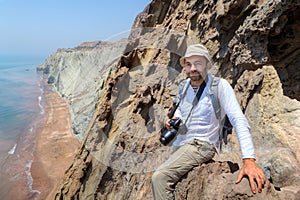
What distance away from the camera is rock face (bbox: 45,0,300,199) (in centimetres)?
346

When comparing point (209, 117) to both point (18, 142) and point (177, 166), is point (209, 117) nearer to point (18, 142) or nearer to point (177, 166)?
point (177, 166)

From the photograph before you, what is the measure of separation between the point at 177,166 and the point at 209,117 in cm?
87

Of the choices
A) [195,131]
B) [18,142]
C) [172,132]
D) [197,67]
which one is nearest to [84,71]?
[18,142]

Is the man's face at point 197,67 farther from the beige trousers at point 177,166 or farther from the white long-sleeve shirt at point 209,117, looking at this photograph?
the beige trousers at point 177,166

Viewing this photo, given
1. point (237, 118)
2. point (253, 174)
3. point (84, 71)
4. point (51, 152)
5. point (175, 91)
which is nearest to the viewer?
point (253, 174)

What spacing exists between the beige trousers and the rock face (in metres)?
0.14

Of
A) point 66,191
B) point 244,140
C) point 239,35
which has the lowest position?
point 66,191

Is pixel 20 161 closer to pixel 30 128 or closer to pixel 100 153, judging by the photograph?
pixel 30 128

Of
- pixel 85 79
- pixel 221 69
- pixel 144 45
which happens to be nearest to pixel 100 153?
pixel 144 45

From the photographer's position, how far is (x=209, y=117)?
3383 mm

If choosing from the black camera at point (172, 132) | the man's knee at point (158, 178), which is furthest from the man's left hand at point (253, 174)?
the black camera at point (172, 132)

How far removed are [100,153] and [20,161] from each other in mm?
16822

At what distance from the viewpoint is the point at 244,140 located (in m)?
2.88

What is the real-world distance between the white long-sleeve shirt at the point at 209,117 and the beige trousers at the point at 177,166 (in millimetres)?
122
